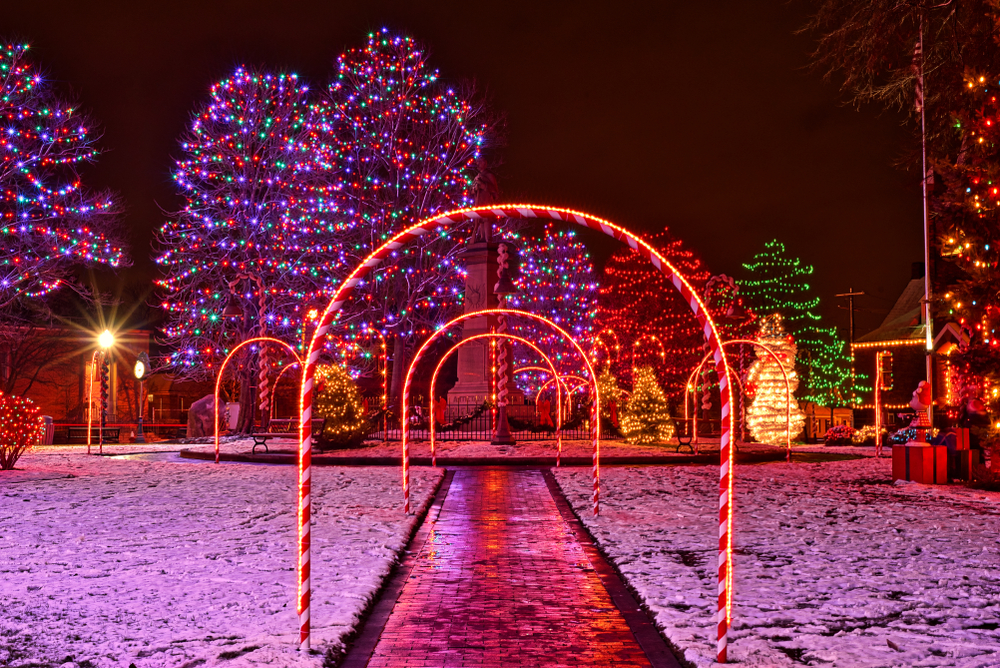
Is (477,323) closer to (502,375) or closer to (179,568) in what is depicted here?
(502,375)

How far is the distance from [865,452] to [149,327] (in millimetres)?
45917

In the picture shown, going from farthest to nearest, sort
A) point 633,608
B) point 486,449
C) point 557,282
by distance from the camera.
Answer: point 557,282 → point 486,449 → point 633,608

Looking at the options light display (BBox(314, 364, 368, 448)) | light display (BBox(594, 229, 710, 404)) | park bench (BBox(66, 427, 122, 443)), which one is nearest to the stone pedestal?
light display (BBox(314, 364, 368, 448))

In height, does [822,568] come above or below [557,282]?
below

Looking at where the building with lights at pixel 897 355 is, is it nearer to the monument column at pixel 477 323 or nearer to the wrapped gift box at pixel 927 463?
the monument column at pixel 477 323

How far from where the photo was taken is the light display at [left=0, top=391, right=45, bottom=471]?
1808 cm

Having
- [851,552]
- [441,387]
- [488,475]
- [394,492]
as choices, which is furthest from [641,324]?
[851,552]

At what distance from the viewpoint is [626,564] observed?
909cm

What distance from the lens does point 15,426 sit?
18328mm

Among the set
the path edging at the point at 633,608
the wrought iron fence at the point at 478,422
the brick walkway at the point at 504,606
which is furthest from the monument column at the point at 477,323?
the path edging at the point at 633,608

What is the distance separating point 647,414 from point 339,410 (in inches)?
367

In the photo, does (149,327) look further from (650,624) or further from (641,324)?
(650,624)

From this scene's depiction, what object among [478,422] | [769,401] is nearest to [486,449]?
[478,422]

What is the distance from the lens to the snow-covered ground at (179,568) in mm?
5961
